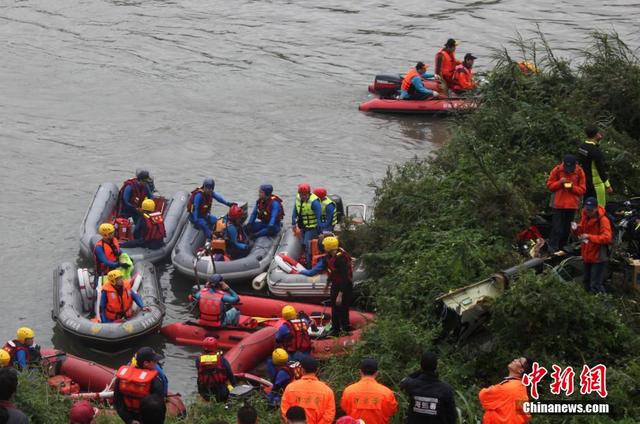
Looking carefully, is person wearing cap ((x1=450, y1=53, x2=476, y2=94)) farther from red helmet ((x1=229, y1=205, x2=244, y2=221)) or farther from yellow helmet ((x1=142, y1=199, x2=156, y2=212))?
yellow helmet ((x1=142, y1=199, x2=156, y2=212))

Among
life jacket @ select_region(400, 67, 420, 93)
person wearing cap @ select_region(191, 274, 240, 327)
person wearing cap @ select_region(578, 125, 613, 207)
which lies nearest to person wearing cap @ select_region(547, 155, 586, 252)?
person wearing cap @ select_region(578, 125, 613, 207)

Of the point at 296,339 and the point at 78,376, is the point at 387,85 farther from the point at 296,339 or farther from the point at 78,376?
the point at 78,376

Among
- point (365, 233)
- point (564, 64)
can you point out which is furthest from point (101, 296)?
point (564, 64)

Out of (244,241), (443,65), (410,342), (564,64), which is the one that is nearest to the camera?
(410,342)

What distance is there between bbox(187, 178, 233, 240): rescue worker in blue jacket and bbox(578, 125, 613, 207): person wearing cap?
5844 mm

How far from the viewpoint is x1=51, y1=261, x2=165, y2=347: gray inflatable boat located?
46.3ft

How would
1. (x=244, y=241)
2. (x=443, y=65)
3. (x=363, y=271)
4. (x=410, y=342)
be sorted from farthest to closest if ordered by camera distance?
1. (x=443, y=65)
2. (x=244, y=241)
3. (x=363, y=271)
4. (x=410, y=342)

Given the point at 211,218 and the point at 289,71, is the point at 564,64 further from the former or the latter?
the point at 289,71

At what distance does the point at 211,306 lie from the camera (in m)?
14.3

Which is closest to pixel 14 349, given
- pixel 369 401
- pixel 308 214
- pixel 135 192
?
pixel 135 192

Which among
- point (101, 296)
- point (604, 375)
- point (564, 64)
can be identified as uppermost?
point (564, 64)

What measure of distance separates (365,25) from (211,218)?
1522 centimetres

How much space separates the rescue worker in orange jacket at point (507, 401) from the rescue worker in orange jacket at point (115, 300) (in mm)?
6569

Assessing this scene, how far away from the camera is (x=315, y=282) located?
604 inches
